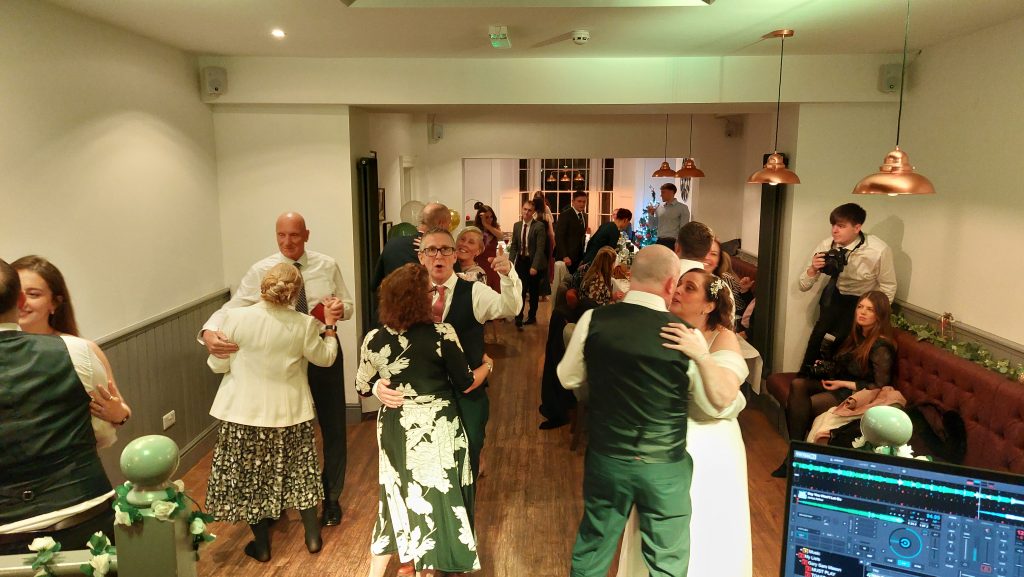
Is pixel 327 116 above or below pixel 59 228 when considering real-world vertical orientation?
above

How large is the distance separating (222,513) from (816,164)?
191 inches

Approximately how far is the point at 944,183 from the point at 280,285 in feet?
14.5

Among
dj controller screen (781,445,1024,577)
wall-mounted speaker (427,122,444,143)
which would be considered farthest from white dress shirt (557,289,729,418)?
wall-mounted speaker (427,122,444,143)

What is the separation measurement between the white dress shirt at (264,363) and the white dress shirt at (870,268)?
3816 millimetres

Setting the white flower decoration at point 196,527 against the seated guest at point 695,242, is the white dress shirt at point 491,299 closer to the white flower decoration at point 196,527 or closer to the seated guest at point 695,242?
the seated guest at point 695,242

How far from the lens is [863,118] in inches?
220

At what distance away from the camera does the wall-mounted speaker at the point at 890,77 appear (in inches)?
211

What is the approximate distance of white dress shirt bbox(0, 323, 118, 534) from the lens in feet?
7.30

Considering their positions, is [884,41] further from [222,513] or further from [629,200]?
[629,200]

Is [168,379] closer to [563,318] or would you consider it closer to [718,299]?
[563,318]

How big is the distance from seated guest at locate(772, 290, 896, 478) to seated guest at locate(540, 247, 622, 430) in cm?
139

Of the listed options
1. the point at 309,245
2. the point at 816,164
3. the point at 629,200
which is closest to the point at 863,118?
the point at 816,164

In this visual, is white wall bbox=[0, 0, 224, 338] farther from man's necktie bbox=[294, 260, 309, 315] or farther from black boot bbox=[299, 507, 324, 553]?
black boot bbox=[299, 507, 324, 553]

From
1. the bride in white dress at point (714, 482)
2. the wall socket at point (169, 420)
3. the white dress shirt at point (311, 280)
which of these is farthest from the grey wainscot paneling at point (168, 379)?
the bride in white dress at point (714, 482)
